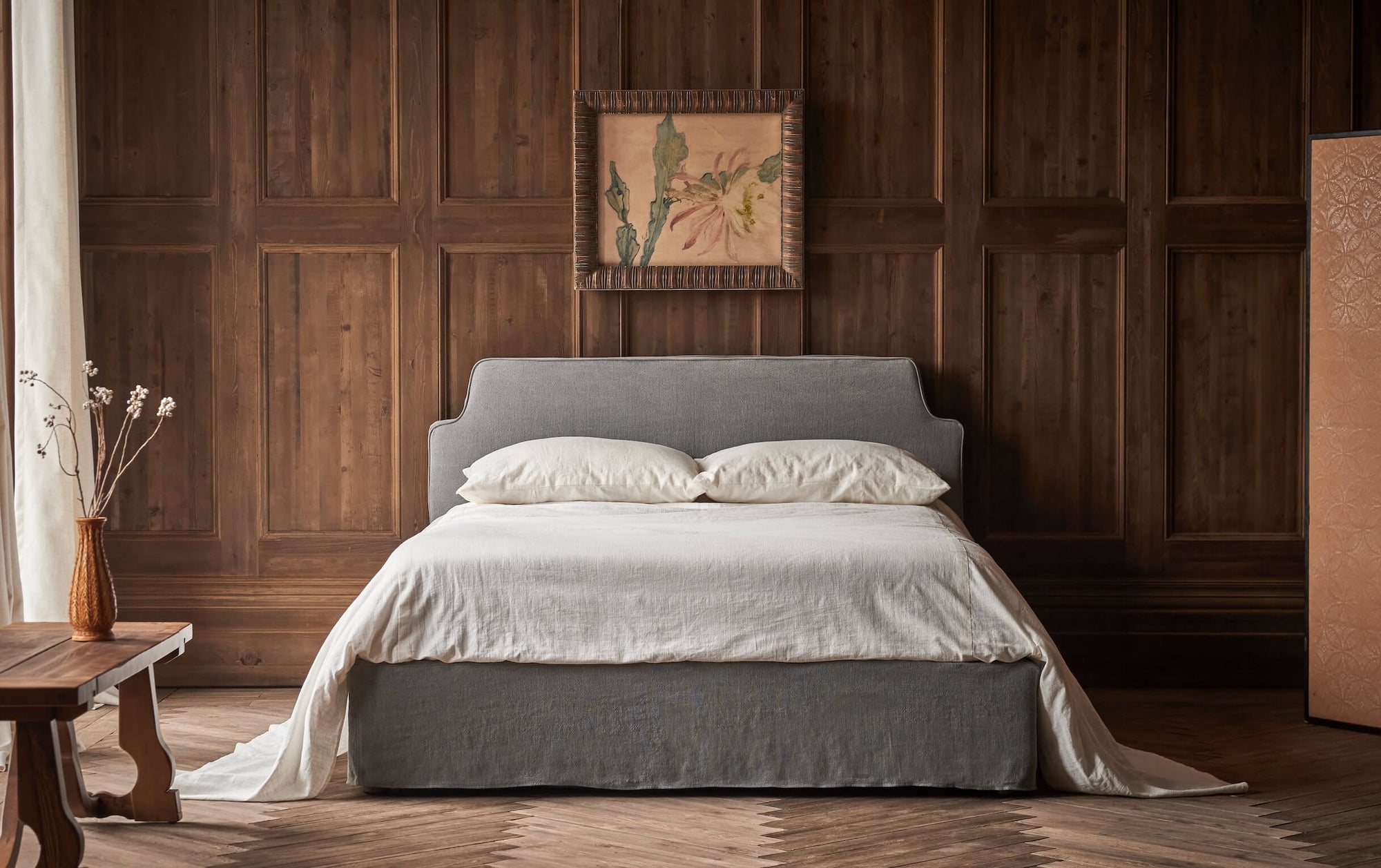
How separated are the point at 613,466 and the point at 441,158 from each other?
53.2 inches

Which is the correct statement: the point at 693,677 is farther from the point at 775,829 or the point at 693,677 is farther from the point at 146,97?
the point at 146,97

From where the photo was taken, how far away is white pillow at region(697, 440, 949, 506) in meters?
3.40

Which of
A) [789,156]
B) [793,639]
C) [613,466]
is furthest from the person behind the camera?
[789,156]

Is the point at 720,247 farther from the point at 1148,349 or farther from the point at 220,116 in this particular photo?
the point at 220,116

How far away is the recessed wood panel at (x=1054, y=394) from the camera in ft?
13.1

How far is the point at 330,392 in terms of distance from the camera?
158 inches

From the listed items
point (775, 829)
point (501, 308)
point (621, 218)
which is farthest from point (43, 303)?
point (775, 829)

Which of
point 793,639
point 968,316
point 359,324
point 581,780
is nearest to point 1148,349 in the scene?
point 968,316

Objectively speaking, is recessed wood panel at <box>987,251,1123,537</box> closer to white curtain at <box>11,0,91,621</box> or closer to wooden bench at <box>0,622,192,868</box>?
wooden bench at <box>0,622,192,868</box>

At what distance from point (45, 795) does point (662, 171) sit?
2728mm

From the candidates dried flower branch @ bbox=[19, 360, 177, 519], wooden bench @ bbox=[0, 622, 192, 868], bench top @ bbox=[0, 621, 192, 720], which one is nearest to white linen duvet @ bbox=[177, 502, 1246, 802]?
wooden bench @ bbox=[0, 622, 192, 868]

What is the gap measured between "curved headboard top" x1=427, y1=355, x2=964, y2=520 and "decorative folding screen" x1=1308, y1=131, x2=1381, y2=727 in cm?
111

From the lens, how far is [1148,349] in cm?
400

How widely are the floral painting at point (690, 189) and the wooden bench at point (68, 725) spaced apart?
207 cm
